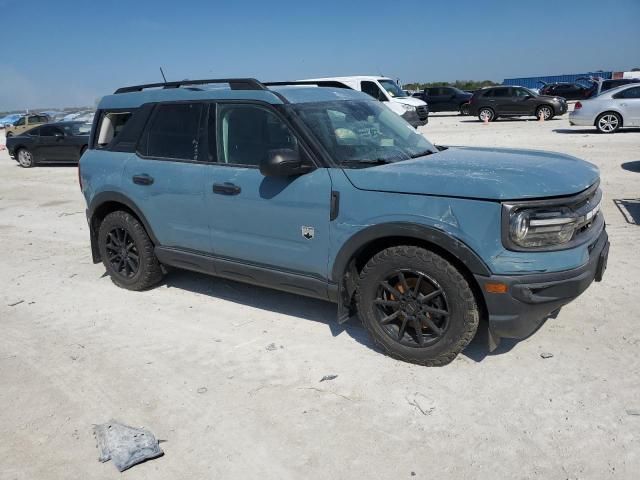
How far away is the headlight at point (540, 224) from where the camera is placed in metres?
3.19

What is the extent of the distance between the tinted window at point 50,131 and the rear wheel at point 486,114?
16464 mm

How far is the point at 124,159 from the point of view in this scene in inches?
202

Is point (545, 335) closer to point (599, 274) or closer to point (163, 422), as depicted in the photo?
point (599, 274)

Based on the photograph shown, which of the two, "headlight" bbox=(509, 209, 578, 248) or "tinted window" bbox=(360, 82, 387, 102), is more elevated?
"tinted window" bbox=(360, 82, 387, 102)

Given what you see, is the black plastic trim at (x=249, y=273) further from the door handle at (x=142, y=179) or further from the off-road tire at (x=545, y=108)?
the off-road tire at (x=545, y=108)

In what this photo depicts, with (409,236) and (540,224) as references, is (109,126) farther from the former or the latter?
(540,224)

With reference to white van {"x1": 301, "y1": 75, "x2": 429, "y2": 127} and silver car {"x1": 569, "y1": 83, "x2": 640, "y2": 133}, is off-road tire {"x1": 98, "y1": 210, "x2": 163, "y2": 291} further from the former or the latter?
silver car {"x1": 569, "y1": 83, "x2": 640, "y2": 133}

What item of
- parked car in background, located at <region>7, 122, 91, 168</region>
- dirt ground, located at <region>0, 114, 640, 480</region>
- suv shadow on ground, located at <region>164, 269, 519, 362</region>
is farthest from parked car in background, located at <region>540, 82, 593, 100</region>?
suv shadow on ground, located at <region>164, 269, 519, 362</region>

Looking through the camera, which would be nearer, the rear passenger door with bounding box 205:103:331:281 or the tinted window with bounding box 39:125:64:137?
the rear passenger door with bounding box 205:103:331:281

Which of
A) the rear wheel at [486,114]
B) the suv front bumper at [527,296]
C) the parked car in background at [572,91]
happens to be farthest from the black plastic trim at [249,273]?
the parked car in background at [572,91]

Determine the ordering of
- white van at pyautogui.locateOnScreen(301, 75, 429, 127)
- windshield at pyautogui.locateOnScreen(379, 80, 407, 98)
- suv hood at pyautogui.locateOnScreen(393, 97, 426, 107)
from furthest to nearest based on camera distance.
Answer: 1. windshield at pyautogui.locateOnScreen(379, 80, 407, 98)
2. suv hood at pyautogui.locateOnScreen(393, 97, 426, 107)
3. white van at pyautogui.locateOnScreen(301, 75, 429, 127)

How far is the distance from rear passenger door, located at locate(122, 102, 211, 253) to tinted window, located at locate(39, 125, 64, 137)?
1409cm

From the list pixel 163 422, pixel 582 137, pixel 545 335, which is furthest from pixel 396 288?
pixel 582 137

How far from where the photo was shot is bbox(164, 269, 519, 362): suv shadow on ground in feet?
13.1
